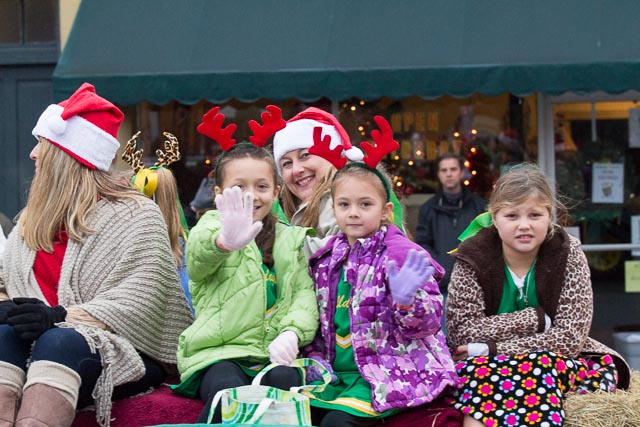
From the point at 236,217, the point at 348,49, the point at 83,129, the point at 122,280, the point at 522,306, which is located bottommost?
the point at 522,306

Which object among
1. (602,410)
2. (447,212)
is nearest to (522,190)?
(602,410)

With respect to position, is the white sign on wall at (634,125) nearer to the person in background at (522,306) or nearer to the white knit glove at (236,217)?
the person in background at (522,306)

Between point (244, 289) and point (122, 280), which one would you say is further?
point (122, 280)

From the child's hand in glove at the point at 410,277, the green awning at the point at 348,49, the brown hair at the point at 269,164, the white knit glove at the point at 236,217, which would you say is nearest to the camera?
the child's hand in glove at the point at 410,277

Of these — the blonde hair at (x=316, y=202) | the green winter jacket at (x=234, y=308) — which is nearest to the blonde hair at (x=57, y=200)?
the green winter jacket at (x=234, y=308)

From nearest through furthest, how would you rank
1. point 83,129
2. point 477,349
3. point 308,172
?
point 477,349
point 83,129
point 308,172

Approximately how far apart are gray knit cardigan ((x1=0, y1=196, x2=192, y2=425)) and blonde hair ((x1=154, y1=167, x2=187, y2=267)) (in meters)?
1.16

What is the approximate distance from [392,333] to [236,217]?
0.77 m

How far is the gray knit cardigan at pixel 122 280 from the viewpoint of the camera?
433 cm

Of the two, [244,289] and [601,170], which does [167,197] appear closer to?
[244,289]

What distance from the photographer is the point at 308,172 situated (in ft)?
16.9

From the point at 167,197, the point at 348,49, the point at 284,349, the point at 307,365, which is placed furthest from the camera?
the point at 348,49

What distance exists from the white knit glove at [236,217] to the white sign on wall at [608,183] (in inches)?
254

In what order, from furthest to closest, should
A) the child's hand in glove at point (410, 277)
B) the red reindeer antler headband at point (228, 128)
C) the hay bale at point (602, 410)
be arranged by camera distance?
the red reindeer antler headband at point (228, 128) < the hay bale at point (602, 410) < the child's hand in glove at point (410, 277)
